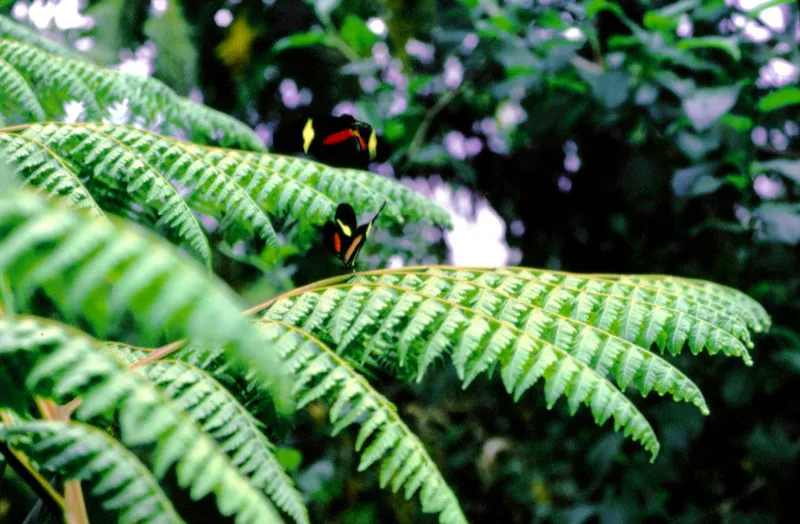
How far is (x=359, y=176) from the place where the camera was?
1.14m

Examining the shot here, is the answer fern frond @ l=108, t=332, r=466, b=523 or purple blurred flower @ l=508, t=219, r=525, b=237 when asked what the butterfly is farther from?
purple blurred flower @ l=508, t=219, r=525, b=237

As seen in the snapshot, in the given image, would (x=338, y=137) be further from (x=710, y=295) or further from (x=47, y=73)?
(x=710, y=295)

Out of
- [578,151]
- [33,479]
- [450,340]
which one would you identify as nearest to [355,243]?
[450,340]

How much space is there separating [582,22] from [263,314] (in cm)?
160

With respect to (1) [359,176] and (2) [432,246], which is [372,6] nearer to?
(2) [432,246]

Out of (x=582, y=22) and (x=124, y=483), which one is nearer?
(x=124, y=483)

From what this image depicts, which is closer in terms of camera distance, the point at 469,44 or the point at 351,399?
the point at 351,399

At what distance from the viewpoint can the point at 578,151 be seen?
2305 millimetres

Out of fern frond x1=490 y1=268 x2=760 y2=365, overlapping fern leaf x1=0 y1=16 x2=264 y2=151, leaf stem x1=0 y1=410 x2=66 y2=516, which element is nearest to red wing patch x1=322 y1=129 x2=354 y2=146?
overlapping fern leaf x1=0 y1=16 x2=264 y2=151

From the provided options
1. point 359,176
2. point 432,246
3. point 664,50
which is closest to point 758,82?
point 664,50

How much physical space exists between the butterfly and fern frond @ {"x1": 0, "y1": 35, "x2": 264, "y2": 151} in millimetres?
440

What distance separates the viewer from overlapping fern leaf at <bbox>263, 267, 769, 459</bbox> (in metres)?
0.74

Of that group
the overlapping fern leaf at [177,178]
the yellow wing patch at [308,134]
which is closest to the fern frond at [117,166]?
the overlapping fern leaf at [177,178]

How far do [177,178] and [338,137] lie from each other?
364 millimetres
